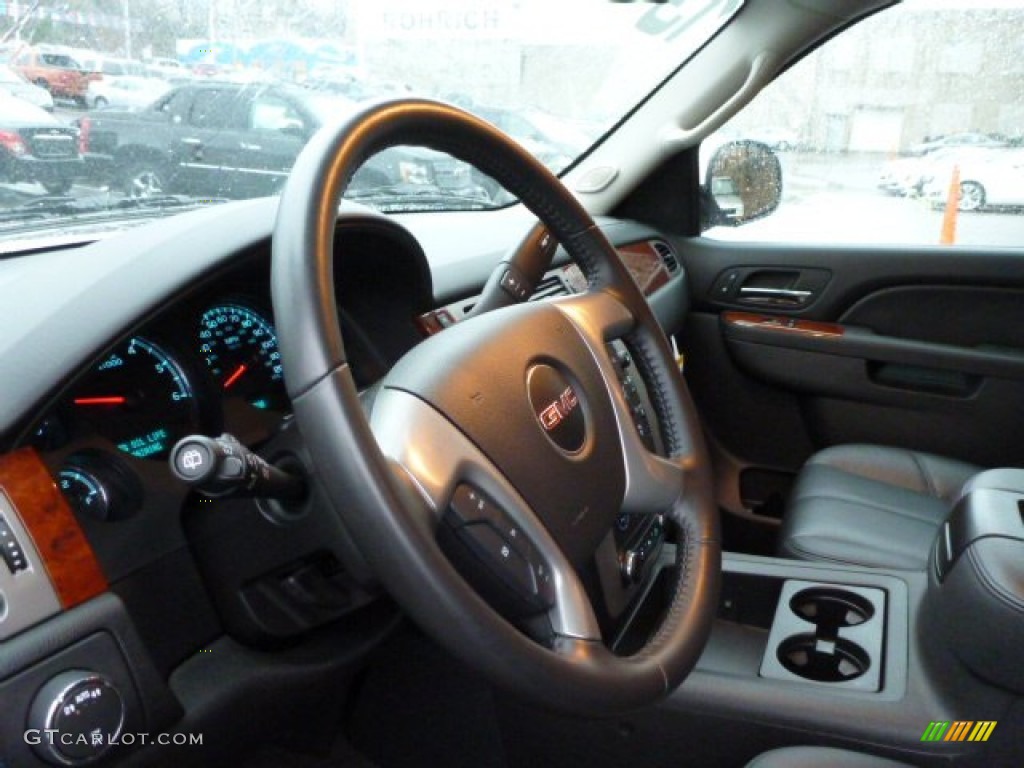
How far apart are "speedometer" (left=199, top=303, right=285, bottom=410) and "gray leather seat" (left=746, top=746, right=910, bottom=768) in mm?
797

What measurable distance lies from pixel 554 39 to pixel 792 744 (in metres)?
1.86

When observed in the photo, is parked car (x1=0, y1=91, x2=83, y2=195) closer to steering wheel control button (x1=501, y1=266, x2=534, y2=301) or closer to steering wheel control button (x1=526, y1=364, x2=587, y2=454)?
steering wheel control button (x1=501, y1=266, x2=534, y2=301)

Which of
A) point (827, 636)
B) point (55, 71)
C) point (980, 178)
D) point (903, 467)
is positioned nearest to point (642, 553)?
point (827, 636)

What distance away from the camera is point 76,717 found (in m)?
0.96

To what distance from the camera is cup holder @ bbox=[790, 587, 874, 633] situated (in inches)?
61.6

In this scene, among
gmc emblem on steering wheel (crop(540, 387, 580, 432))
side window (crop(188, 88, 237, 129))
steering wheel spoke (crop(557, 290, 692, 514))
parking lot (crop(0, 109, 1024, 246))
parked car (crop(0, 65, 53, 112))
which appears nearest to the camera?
gmc emblem on steering wheel (crop(540, 387, 580, 432))

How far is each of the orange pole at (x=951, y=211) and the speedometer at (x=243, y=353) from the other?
198 centimetres

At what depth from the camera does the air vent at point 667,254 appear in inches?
106

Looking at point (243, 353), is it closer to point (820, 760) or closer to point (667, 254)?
point (820, 760)

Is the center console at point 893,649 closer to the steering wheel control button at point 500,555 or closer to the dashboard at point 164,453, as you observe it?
the dashboard at point 164,453

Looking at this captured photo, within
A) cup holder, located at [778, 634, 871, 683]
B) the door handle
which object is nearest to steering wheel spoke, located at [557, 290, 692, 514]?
cup holder, located at [778, 634, 871, 683]

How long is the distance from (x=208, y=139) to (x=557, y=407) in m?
0.99

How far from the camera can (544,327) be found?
1.11 metres

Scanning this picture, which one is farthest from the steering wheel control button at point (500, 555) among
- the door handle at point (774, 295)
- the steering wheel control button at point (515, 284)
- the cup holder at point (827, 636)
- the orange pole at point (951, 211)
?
the orange pole at point (951, 211)
